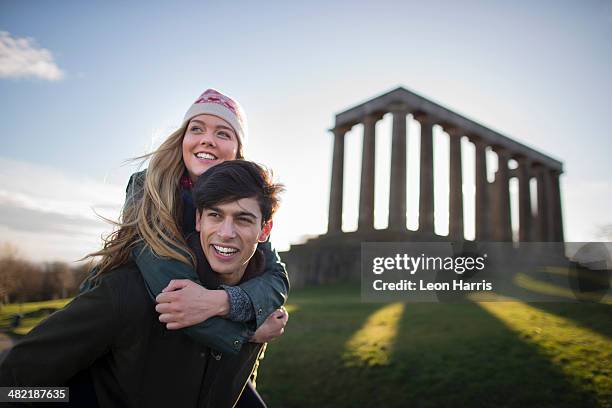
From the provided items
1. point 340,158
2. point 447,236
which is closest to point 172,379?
point 447,236

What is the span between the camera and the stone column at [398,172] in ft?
106

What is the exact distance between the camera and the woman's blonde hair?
3.24 meters

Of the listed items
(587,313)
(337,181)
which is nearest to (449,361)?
(587,313)

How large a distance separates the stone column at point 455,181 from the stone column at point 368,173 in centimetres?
657

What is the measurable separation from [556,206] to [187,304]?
181 feet

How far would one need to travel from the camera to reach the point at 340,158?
38.0 meters

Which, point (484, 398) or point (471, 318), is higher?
point (471, 318)

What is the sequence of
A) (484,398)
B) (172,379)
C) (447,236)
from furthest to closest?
(447,236)
(484,398)
(172,379)

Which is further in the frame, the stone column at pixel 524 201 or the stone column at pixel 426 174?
the stone column at pixel 524 201

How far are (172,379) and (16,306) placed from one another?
14914 millimetres

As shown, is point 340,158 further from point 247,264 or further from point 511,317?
point 247,264

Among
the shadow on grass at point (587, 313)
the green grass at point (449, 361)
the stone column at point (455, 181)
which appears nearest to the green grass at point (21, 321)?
the green grass at point (449, 361)

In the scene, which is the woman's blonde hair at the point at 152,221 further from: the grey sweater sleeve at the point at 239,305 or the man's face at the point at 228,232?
the grey sweater sleeve at the point at 239,305

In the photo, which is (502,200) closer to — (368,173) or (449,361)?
(368,173)
